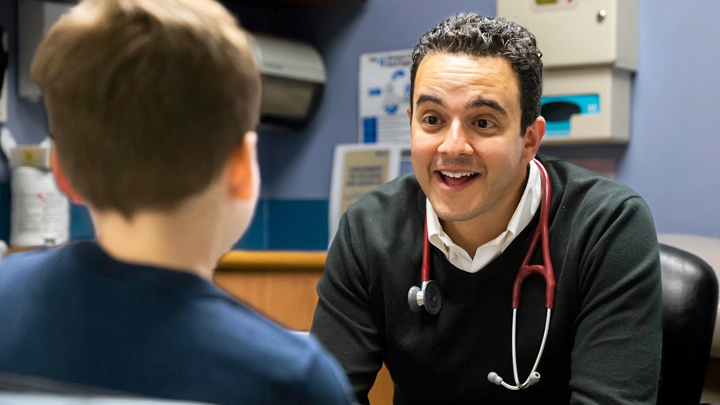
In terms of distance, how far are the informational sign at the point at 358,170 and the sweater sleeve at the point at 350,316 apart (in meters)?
1.24

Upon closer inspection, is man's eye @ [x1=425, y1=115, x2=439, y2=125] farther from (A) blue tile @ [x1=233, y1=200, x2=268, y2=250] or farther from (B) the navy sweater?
(A) blue tile @ [x1=233, y1=200, x2=268, y2=250]

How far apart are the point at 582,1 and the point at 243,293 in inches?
45.8

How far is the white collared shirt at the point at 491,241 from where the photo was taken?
1312 millimetres

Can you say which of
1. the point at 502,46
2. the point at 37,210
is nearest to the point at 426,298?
the point at 502,46

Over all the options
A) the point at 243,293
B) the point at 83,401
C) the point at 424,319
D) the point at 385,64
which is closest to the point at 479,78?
the point at 424,319

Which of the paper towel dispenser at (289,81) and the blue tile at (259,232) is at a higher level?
the paper towel dispenser at (289,81)

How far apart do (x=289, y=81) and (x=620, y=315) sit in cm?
167

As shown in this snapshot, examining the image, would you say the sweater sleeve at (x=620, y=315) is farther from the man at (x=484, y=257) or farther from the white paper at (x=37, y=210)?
the white paper at (x=37, y=210)

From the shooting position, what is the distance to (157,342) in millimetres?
532

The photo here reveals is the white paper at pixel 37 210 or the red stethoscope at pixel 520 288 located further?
the white paper at pixel 37 210

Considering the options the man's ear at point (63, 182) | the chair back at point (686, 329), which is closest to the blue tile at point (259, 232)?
the chair back at point (686, 329)

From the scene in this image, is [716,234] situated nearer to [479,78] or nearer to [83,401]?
[479,78]

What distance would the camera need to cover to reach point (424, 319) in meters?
1.32

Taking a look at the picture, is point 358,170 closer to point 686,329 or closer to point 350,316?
point 350,316
